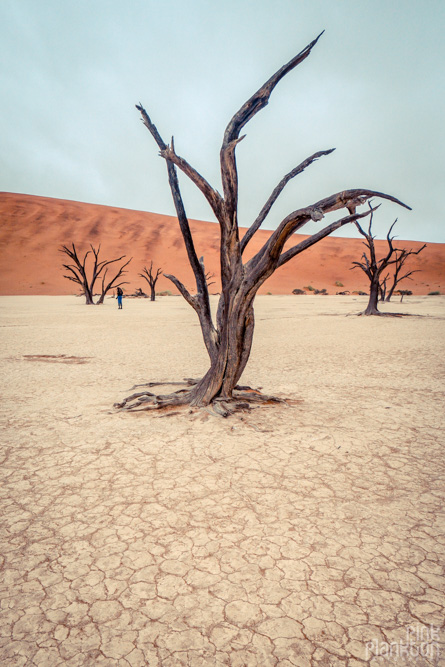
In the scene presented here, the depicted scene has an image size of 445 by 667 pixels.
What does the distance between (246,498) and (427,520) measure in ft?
3.72

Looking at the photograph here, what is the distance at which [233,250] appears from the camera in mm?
3977

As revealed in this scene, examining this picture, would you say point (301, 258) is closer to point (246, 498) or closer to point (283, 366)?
point (283, 366)

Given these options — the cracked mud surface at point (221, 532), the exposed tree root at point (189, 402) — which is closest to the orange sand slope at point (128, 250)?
the exposed tree root at point (189, 402)

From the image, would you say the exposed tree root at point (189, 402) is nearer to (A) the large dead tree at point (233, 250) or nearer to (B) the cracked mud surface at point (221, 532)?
(A) the large dead tree at point (233, 250)

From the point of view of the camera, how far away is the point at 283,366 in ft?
23.4

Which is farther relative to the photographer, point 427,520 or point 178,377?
point 178,377

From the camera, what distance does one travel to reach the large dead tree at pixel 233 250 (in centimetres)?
341

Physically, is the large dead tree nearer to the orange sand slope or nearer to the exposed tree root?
the exposed tree root

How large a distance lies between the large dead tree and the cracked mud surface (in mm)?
404

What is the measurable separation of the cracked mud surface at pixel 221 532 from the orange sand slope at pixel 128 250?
3879 centimetres

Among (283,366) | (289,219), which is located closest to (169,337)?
(283,366)

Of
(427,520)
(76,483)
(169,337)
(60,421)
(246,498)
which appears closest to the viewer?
(427,520)

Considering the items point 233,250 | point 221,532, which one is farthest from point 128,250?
point 221,532

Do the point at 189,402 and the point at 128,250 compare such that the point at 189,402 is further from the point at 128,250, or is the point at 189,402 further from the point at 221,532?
the point at 128,250
